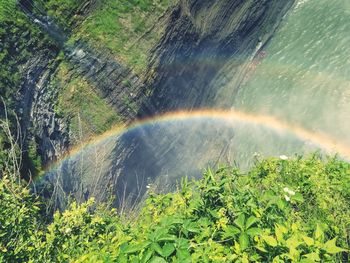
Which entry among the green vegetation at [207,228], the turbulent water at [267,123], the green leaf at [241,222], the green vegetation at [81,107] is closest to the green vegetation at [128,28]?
the green vegetation at [81,107]

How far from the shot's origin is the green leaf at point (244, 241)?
2551 mm

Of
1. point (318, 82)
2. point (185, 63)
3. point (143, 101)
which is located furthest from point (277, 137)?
point (143, 101)

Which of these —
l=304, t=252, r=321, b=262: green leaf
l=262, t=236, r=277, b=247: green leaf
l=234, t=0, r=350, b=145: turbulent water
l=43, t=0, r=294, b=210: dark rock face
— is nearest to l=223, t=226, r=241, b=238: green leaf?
l=262, t=236, r=277, b=247: green leaf

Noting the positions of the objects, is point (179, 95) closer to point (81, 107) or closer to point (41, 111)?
point (81, 107)

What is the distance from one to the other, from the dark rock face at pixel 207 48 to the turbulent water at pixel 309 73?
46cm

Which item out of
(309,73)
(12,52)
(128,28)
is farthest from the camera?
(309,73)

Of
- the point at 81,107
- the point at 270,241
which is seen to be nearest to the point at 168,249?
the point at 270,241

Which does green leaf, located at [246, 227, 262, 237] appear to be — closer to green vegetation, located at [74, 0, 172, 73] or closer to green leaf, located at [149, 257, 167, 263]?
green leaf, located at [149, 257, 167, 263]

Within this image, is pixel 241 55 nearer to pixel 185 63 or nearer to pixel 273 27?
pixel 273 27

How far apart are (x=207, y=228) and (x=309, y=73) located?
9299 millimetres

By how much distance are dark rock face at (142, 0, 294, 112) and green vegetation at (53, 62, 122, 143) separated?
1008mm

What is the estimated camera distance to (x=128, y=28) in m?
7.93

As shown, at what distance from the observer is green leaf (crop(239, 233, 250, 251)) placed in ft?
8.37

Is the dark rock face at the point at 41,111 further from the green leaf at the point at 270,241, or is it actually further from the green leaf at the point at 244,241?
the green leaf at the point at 270,241
